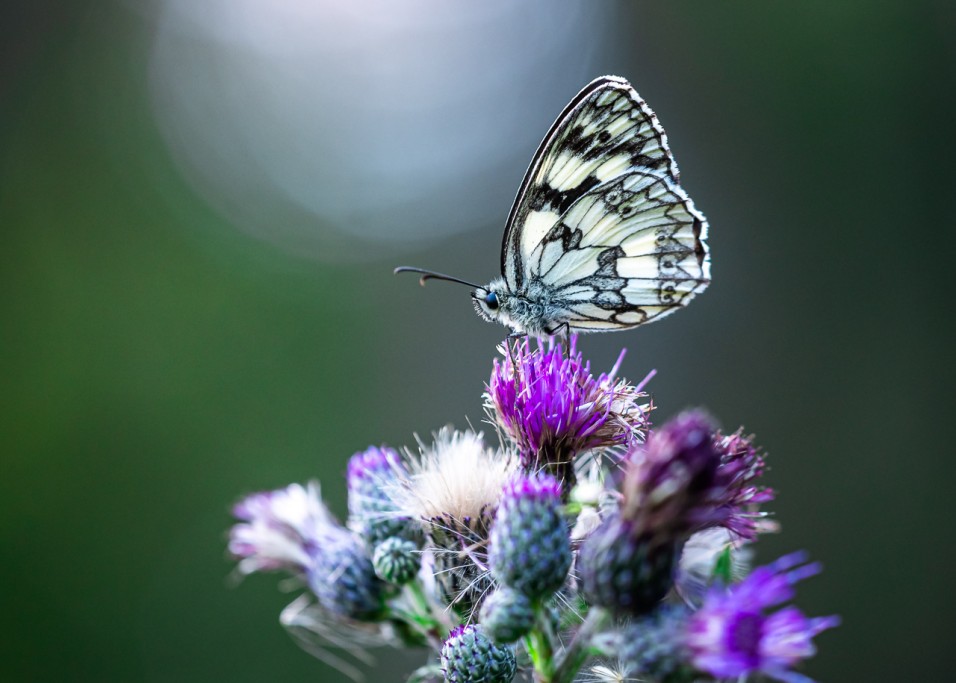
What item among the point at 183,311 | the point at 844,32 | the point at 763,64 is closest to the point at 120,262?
the point at 183,311

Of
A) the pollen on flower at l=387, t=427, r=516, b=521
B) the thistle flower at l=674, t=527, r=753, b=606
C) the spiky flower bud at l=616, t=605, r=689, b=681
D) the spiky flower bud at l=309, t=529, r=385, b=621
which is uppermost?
the pollen on flower at l=387, t=427, r=516, b=521

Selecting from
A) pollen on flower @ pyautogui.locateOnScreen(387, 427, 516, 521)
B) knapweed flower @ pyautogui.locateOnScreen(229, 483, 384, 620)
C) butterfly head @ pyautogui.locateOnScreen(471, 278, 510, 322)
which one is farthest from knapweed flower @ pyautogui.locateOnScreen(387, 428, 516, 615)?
butterfly head @ pyautogui.locateOnScreen(471, 278, 510, 322)

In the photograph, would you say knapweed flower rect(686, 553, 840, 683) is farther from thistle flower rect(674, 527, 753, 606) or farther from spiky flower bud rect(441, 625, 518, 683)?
thistle flower rect(674, 527, 753, 606)

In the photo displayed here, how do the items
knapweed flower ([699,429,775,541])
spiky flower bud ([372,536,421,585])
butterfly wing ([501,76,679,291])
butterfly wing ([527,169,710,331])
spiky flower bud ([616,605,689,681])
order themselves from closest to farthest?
spiky flower bud ([616,605,689,681])
knapweed flower ([699,429,775,541])
spiky flower bud ([372,536,421,585])
butterfly wing ([501,76,679,291])
butterfly wing ([527,169,710,331])

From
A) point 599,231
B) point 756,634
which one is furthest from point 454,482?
point 599,231

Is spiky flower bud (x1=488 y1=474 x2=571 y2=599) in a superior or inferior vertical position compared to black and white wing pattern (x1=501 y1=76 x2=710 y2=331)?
inferior

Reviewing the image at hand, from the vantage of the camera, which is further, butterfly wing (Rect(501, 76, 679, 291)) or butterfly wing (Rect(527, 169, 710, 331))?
butterfly wing (Rect(527, 169, 710, 331))

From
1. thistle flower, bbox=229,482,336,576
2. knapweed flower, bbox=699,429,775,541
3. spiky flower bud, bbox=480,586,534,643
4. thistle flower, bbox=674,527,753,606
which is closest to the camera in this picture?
spiky flower bud, bbox=480,586,534,643
